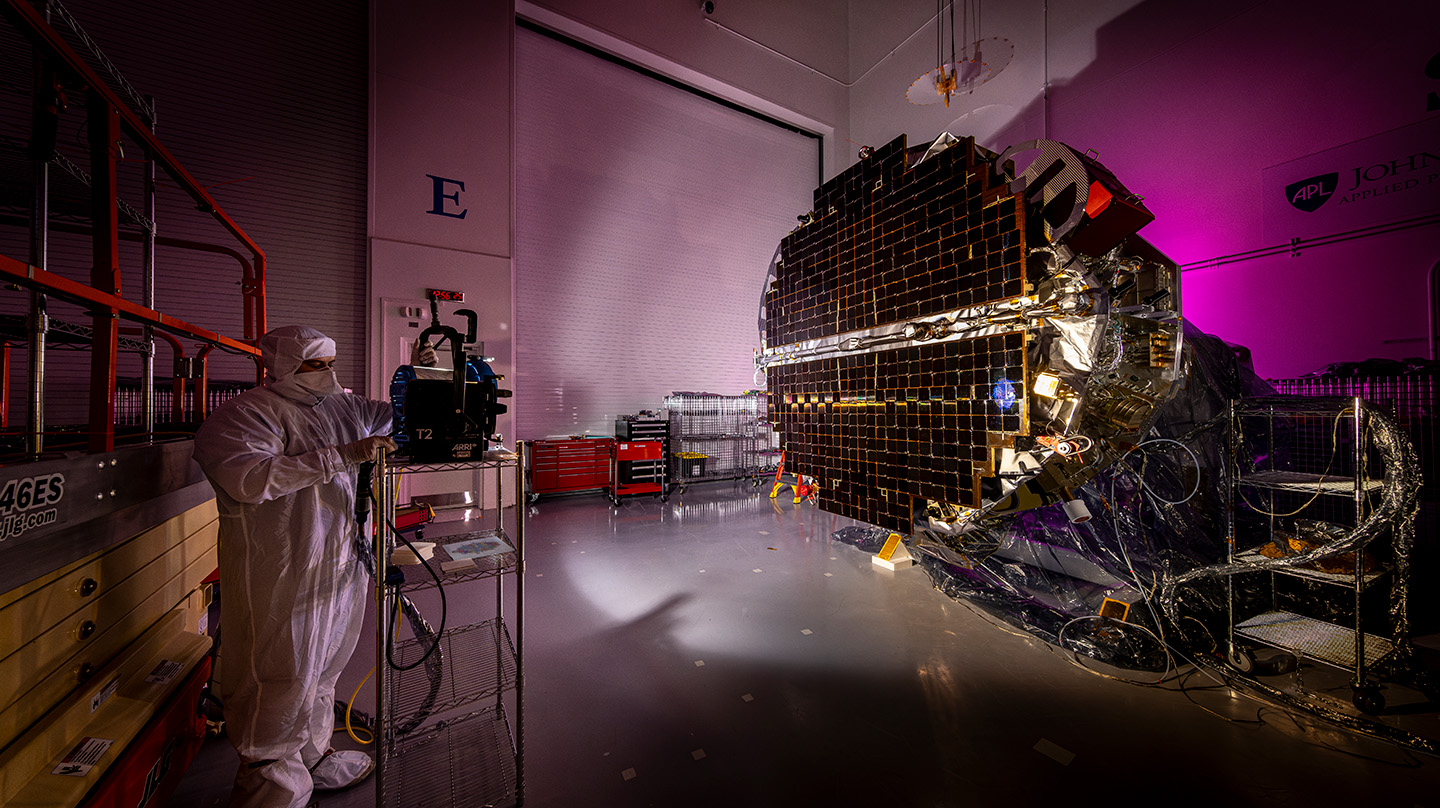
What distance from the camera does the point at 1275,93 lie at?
402 centimetres

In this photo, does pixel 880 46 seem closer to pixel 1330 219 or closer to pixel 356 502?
pixel 1330 219

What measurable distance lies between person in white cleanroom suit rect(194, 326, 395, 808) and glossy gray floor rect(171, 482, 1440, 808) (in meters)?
0.28

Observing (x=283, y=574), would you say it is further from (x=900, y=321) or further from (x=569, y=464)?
(x=569, y=464)

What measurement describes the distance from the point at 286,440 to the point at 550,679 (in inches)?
62.1

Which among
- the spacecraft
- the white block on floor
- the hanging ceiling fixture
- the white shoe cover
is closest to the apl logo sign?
the hanging ceiling fixture

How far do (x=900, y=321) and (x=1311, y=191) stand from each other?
4.15 m

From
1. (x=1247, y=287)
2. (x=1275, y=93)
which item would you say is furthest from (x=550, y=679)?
(x=1275, y=93)

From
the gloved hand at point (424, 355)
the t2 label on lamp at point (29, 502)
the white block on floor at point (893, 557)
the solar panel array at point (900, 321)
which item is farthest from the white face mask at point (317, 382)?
the white block on floor at point (893, 557)

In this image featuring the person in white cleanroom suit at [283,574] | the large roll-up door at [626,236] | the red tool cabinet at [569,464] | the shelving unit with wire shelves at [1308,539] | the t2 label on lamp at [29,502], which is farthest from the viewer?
the large roll-up door at [626,236]

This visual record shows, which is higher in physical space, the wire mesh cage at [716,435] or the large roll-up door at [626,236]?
the large roll-up door at [626,236]

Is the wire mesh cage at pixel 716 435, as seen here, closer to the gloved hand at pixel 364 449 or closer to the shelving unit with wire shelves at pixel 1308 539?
the shelving unit with wire shelves at pixel 1308 539

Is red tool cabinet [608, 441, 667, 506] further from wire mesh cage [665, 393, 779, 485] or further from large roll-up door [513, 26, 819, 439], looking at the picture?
large roll-up door [513, 26, 819, 439]

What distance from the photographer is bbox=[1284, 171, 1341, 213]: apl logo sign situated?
3.73 m

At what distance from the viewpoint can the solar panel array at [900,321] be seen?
192 cm
